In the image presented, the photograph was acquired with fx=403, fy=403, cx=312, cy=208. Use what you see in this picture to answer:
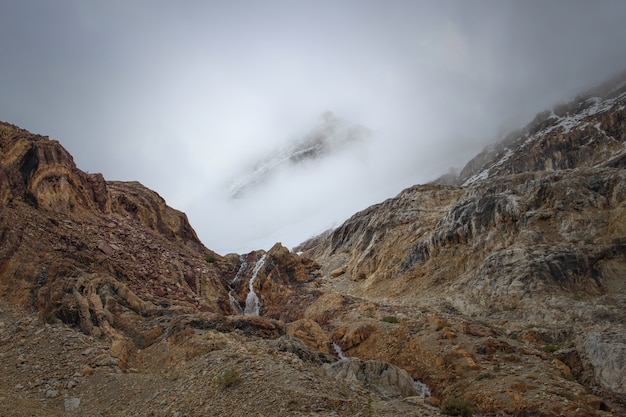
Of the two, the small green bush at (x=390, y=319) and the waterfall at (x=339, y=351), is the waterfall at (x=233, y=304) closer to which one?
the waterfall at (x=339, y=351)

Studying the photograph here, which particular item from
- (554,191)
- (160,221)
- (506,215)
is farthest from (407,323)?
(160,221)

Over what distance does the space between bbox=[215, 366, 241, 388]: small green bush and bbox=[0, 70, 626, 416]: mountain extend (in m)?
0.04

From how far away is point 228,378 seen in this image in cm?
1244

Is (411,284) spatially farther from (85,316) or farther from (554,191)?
(85,316)

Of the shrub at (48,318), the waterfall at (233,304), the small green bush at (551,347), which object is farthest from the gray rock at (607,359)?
the waterfall at (233,304)

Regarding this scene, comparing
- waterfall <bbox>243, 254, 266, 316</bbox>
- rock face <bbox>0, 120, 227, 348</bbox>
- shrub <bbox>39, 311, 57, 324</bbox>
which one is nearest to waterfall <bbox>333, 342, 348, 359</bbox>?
rock face <bbox>0, 120, 227, 348</bbox>

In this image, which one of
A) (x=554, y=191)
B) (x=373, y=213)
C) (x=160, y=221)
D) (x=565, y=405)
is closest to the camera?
(x=565, y=405)

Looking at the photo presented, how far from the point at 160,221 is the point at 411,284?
26982mm

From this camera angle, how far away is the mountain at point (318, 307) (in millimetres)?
13203

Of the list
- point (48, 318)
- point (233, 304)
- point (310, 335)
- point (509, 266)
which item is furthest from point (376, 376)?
point (233, 304)

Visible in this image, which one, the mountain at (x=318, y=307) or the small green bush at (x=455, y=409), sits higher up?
the mountain at (x=318, y=307)

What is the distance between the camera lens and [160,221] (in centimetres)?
4344

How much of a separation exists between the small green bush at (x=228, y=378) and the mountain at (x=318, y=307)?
0.04 m

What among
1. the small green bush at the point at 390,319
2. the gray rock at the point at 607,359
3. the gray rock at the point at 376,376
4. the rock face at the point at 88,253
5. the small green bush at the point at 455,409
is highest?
the rock face at the point at 88,253
